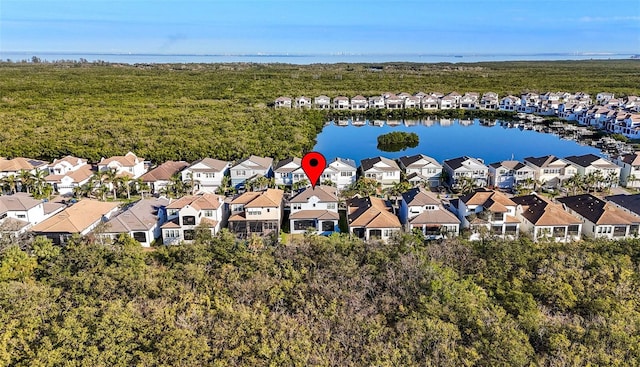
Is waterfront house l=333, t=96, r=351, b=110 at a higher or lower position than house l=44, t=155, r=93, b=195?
higher

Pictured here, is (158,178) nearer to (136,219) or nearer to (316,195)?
(136,219)

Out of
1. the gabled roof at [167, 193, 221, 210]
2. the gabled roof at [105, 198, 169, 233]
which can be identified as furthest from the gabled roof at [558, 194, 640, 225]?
the gabled roof at [105, 198, 169, 233]

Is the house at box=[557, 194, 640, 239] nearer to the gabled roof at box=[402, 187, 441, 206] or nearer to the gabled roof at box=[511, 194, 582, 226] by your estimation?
the gabled roof at box=[511, 194, 582, 226]

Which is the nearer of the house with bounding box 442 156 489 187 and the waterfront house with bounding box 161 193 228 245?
the waterfront house with bounding box 161 193 228 245

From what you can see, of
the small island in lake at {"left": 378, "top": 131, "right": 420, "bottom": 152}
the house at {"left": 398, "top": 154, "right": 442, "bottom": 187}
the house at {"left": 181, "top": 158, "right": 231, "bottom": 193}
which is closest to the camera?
the house at {"left": 181, "top": 158, "right": 231, "bottom": 193}

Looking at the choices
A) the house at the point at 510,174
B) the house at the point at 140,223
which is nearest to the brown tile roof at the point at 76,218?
the house at the point at 140,223

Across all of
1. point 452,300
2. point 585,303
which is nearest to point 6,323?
point 452,300
